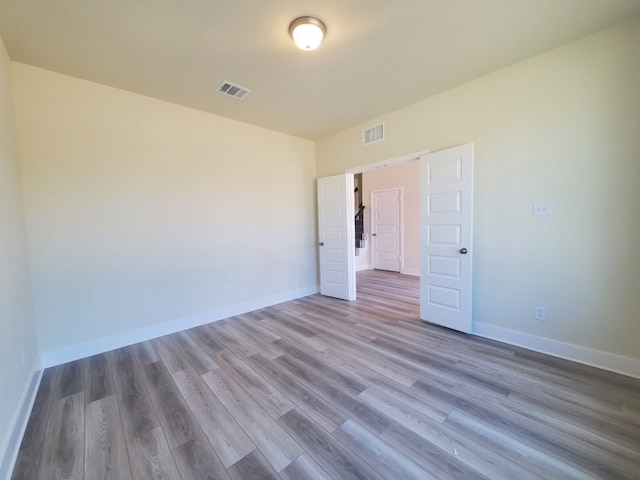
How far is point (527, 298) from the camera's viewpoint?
2527mm

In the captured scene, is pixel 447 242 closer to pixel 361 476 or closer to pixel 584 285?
pixel 584 285

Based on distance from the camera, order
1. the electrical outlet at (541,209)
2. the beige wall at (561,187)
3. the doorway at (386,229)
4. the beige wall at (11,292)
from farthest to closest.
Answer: the doorway at (386,229) < the electrical outlet at (541,209) < the beige wall at (561,187) < the beige wall at (11,292)

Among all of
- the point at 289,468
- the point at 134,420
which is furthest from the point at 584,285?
the point at 134,420

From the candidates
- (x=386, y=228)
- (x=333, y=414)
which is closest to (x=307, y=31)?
(x=333, y=414)

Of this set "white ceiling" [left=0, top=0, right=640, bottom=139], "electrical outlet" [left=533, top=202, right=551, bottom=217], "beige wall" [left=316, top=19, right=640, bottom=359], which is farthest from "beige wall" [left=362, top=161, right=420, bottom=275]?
"electrical outlet" [left=533, top=202, right=551, bottom=217]

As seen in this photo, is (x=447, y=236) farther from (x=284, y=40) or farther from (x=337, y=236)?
(x=284, y=40)

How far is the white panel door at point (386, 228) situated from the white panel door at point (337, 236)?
2.85 m

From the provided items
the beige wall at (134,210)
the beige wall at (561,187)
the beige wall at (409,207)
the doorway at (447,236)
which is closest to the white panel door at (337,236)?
the beige wall at (134,210)

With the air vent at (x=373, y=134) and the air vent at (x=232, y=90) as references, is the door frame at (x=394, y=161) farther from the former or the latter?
the air vent at (x=232, y=90)

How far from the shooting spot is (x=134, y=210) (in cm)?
284

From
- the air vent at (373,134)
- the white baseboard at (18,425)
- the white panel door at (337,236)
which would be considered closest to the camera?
the white baseboard at (18,425)

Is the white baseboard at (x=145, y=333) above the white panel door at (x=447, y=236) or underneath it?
underneath

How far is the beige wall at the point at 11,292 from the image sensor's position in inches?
59.9

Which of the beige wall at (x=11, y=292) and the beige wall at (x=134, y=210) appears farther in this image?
the beige wall at (x=134, y=210)
